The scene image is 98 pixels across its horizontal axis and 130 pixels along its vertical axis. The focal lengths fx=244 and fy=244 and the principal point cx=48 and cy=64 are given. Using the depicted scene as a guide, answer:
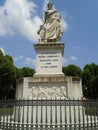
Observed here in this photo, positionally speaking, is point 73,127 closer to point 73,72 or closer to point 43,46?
point 43,46

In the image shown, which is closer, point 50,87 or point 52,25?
Result: point 50,87

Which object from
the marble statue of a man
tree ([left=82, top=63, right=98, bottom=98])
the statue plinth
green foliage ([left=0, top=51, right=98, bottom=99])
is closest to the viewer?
the statue plinth

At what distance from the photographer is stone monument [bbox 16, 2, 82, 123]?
1248 centimetres

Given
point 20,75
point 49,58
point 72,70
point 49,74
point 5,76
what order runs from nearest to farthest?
point 49,74 → point 49,58 → point 5,76 → point 20,75 → point 72,70

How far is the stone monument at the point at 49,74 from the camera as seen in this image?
12484mm

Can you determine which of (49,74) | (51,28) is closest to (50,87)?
(49,74)

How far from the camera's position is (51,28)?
14336 mm

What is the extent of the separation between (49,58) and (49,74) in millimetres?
928

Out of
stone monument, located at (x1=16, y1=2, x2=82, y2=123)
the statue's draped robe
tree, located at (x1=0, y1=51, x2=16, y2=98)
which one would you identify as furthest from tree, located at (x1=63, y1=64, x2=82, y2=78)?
the statue's draped robe

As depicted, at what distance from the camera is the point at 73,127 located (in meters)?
9.79

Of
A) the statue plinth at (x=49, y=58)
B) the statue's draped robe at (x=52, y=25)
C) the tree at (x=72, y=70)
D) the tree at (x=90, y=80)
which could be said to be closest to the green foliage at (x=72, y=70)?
the tree at (x=72, y=70)

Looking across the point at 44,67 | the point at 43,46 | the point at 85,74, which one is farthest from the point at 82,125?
the point at 85,74

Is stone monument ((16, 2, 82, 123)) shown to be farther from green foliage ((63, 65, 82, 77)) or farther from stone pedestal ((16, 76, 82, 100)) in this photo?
green foliage ((63, 65, 82, 77))

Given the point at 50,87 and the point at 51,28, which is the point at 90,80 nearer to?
the point at 51,28
